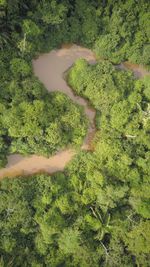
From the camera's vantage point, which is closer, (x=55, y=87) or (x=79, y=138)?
(x=79, y=138)

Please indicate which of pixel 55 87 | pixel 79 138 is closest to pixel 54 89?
pixel 55 87

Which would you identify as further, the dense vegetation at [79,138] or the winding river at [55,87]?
the winding river at [55,87]

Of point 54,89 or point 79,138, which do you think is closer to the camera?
point 79,138

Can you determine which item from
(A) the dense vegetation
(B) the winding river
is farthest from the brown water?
(A) the dense vegetation

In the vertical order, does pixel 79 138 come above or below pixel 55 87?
below

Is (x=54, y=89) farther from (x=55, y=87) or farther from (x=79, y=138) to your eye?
(x=79, y=138)

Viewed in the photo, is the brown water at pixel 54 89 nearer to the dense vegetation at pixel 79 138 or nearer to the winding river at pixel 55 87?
the winding river at pixel 55 87

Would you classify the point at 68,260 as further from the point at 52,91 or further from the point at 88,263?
the point at 52,91

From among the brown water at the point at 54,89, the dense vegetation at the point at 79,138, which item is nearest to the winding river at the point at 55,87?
the brown water at the point at 54,89
